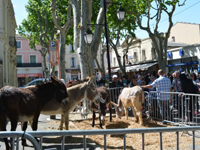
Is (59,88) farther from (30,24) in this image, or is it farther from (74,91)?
(30,24)

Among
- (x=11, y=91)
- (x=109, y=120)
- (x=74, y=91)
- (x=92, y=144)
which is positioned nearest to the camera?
(x=11, y=91)

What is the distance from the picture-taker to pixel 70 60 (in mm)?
59562

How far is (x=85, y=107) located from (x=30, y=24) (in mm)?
24720

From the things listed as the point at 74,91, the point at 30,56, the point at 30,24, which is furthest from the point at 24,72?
the point at 74,91

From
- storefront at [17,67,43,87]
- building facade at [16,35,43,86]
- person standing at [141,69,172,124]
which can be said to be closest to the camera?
person standing at [141,69,172,124]

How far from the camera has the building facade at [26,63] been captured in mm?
54906

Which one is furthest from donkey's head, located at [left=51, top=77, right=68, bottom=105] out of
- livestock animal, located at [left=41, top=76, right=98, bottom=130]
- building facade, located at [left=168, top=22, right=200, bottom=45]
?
building facade, located at [left=168, top=22, right=200, bottom=45]

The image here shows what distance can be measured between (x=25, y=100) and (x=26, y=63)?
53.6 metres

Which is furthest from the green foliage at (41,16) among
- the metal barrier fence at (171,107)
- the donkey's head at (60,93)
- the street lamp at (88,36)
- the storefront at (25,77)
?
the storefront at (25,77)

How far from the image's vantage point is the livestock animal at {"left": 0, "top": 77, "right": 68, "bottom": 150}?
181 inches

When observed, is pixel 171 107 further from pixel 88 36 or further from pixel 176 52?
pixel 176 52

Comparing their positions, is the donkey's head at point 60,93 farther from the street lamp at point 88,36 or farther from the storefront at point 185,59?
the storefront at point 185,59

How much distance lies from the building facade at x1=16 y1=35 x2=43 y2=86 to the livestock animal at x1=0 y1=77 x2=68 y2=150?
170ft

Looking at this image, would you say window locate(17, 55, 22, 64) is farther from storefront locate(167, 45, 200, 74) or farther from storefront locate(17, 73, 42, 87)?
storefront locate(167, 45, 200, 74)
